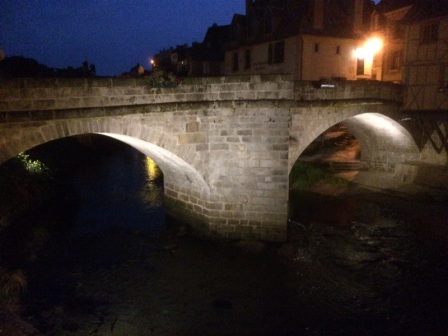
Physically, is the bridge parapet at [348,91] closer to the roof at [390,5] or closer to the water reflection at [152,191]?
the water reflection at [152,191]

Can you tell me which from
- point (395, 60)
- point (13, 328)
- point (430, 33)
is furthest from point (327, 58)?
point (13, 328)

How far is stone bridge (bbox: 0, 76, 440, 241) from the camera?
7.35 metres

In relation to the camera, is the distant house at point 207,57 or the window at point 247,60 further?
the distant house at point 207,57

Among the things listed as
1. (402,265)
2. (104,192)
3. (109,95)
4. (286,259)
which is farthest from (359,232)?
(104,192)

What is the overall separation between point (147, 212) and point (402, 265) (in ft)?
27.5

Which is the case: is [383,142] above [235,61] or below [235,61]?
below

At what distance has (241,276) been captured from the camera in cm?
876

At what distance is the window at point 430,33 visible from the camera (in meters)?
15.2

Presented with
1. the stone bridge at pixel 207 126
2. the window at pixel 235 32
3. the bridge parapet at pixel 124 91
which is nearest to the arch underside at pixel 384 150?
the stone bridge at pixel 207 126

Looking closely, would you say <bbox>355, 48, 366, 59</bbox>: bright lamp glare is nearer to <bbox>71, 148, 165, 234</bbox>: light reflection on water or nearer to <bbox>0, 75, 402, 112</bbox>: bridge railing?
<bbox>0, 75, 402, 112</bbox>: bridge railing

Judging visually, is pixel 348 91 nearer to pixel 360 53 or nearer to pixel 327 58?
pixel 327 58

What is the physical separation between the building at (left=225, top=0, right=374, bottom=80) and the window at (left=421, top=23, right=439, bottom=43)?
5982 millimetres

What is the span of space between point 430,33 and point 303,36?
22.1 ft

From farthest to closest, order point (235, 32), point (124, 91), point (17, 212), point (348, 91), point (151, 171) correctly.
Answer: point (235, 32) → point (151, 171) → point (348, 91) → point (17, 212) → point (124, 91)
